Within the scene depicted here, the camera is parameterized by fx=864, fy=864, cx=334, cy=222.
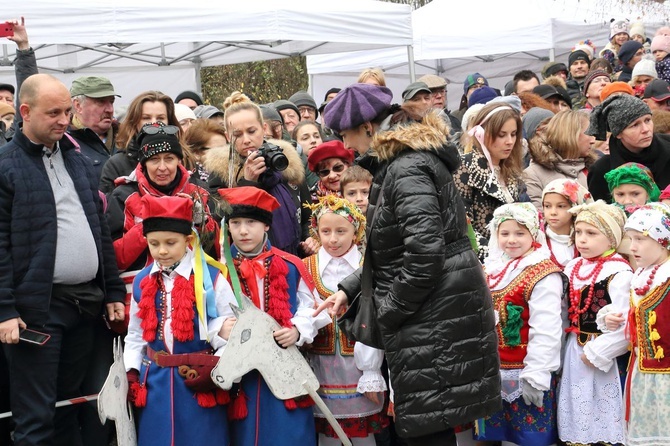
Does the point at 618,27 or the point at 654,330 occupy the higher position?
the point at 618,27

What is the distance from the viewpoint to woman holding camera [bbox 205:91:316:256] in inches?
182

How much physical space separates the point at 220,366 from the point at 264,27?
5.16 meters

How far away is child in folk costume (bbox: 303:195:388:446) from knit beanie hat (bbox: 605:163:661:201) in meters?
1.57

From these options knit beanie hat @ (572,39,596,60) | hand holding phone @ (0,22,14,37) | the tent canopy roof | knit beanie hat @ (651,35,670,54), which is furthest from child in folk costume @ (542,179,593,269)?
knit beanie hat @ (572,39,596,60)

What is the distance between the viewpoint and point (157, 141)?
4445 millimetres

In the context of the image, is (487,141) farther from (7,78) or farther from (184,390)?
(7,78)

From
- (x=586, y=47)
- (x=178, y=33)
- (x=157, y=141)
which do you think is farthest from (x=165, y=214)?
(x=586, y=47)

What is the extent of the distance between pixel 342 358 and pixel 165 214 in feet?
3.98

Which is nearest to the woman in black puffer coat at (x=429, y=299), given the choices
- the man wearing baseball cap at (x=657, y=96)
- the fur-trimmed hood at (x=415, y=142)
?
the fur-trimmed hood at (x=415, y=142)

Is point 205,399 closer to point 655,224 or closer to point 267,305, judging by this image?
point 267,305

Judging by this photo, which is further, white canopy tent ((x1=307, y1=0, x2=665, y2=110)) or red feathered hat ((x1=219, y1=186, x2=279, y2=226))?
white canopy tent ((x1=307, y1=0, x2=665, y2=110))

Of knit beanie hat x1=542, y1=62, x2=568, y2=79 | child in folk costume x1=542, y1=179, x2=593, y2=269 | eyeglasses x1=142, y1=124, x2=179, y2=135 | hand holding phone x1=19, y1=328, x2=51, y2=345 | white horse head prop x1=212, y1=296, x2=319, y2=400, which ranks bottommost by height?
white horse head prop x1=212, y1=296, x2=319, y2=400

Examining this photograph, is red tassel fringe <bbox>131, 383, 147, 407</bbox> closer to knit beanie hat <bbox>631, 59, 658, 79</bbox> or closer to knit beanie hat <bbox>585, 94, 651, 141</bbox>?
knit beanie hat <bbox>585, 94, 651, 141</bbox>

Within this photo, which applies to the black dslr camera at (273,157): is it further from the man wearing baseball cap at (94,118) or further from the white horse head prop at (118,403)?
the white horse head prop at (118,403)
